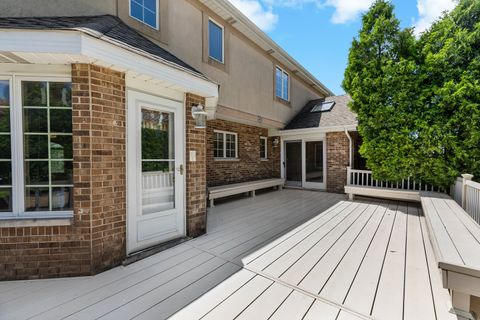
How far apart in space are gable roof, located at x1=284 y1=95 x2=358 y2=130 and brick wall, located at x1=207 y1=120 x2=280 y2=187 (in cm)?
159

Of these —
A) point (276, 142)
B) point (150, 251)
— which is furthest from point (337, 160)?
point (150, 251)

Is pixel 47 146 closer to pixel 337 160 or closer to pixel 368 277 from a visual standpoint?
pixel 368 277

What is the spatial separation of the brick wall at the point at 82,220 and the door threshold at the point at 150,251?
0.95ft

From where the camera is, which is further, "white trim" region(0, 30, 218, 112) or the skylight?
the skylight

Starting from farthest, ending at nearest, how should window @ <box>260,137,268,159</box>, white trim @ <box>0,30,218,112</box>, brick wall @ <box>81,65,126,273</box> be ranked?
1. window @ <box>260,137,268,159</box>
2. brick wall @ <box>81,65,126,273</box>
3. white trim @ <box>0,30,218,112</box>

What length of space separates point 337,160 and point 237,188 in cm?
445

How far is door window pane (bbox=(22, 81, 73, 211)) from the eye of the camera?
9.60ft

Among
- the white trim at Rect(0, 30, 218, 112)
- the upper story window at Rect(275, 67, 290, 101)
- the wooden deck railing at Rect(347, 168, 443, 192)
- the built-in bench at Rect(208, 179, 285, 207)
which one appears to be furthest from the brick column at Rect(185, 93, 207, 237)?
the upper story window at Rect(275, 67, 290, 101)

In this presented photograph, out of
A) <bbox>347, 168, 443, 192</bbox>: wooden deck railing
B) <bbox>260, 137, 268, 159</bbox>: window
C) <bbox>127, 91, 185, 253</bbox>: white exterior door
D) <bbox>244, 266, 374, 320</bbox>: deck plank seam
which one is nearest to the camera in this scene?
<bbox>244, 266, 374, 320</bbox>: deck plank seam

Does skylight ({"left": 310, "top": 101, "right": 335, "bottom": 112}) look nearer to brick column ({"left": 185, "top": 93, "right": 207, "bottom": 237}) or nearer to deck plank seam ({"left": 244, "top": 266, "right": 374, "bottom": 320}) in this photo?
brick column ({"left": 185, "top": 93, "right": 207, "bottom": 237})

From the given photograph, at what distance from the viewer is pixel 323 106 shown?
1163cm

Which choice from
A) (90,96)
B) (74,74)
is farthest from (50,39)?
(90,96)

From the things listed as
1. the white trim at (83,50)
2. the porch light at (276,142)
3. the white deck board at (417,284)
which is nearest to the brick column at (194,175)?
the white trim at (83,50)

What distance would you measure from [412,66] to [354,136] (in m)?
3.45
